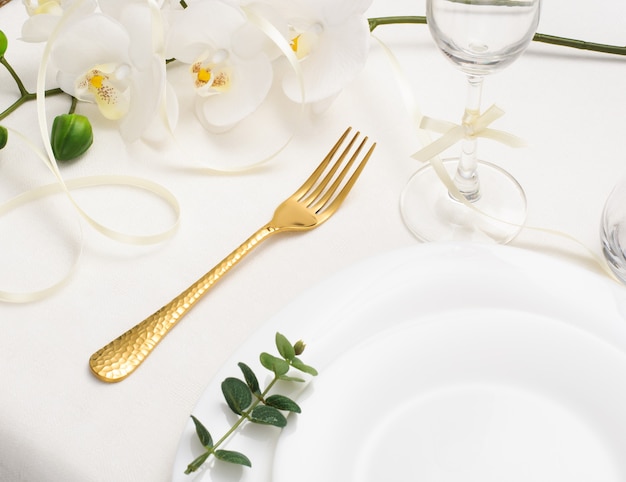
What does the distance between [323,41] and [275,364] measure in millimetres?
381

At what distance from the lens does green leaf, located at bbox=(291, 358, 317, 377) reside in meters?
0.57

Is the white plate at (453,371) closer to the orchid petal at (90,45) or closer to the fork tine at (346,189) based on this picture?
the fork tine at (346,189)

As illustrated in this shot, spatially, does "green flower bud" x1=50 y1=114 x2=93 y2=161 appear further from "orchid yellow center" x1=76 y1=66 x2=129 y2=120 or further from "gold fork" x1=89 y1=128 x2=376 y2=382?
"gold fork" x1=89 y1=128 x2=376 y2=382

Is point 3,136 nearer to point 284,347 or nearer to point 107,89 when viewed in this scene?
point 107,89

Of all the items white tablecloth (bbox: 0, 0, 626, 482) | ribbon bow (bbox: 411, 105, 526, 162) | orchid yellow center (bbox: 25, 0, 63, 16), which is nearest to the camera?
white tablecloth (bbox: 0, 0, 626, 482)

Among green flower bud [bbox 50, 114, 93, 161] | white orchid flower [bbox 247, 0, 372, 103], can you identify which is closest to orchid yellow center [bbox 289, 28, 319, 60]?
white orchid flower [bbox 247, 0, 372, 103]

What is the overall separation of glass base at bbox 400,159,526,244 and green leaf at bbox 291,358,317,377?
21 centimetres

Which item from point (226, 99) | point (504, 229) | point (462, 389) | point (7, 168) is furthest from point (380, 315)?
point (7, 168)

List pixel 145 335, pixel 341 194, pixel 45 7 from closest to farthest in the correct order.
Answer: pixel 145 335, pixel 341 194, pixel 45 7

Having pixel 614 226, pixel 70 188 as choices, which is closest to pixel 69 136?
pixel 70 188

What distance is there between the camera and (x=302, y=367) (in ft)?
1.86

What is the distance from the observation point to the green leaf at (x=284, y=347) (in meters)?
0.58

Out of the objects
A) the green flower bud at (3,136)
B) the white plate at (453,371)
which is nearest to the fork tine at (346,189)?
the white plate at (453,371)

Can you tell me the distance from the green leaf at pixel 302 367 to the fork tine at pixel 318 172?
0.24 meters
